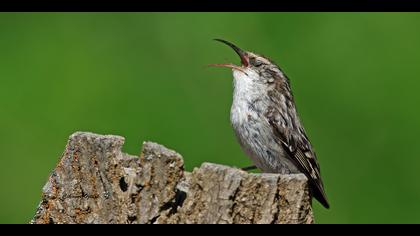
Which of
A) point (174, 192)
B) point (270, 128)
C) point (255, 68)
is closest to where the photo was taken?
point (174, 192)

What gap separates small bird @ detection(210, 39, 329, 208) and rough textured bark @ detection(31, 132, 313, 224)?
311 centimetres

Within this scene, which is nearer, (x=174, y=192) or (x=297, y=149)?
(x=174, y=192)

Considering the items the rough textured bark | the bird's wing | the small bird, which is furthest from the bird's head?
the rough textured bark

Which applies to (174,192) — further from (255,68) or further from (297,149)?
(255,68)

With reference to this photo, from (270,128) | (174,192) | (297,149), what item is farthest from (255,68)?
(174,192)

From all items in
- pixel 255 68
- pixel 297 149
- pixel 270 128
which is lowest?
pixel 297 149

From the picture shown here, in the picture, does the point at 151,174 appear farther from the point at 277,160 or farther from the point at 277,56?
the point at 277,56

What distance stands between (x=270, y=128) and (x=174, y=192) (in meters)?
3.64

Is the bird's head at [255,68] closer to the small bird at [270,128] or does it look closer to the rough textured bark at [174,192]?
the small bird at [270,128]

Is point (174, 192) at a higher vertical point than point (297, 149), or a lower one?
lower

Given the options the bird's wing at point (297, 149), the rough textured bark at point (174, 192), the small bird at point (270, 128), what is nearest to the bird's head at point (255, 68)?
the small bird at point (270, 128)

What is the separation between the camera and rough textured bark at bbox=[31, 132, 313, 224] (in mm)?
5793

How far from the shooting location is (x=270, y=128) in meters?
9.35
